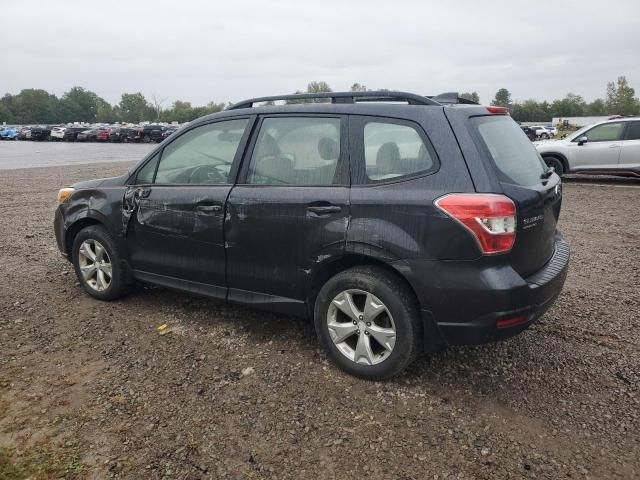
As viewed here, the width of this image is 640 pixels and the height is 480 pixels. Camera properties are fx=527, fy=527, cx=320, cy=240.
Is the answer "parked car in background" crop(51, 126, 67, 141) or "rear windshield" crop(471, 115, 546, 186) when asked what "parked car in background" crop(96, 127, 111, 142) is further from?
"rear windshield" crop(471, 115, 546, 186)

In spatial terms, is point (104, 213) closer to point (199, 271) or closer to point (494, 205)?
point (199, 271)

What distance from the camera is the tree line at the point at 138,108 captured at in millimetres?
91875

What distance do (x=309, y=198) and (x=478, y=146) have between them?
41.6 inches

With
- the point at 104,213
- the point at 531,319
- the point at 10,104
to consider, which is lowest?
the point at 531,319

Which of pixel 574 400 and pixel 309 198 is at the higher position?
pixel 309 198

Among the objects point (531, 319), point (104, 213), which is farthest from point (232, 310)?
point (531, 319)

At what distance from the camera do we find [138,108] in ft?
439

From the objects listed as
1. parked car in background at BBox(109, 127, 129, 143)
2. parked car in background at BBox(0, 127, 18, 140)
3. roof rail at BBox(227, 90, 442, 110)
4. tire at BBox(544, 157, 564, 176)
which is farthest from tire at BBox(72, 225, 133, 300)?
parked car in background at BBox(0, 127, 18, 140)

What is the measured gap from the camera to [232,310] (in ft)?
14.6

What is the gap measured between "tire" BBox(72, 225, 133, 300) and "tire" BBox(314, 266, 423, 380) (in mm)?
2022

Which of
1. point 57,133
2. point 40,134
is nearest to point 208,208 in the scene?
point 57,133

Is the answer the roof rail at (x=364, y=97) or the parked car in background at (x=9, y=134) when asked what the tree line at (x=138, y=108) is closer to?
the parked car in background at (x=9, y=134)

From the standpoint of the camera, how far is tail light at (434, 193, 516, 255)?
2803 millimetres

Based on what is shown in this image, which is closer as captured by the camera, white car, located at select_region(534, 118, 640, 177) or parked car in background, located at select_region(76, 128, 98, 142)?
white car, located at select_region(534, 118, 640, 177)
